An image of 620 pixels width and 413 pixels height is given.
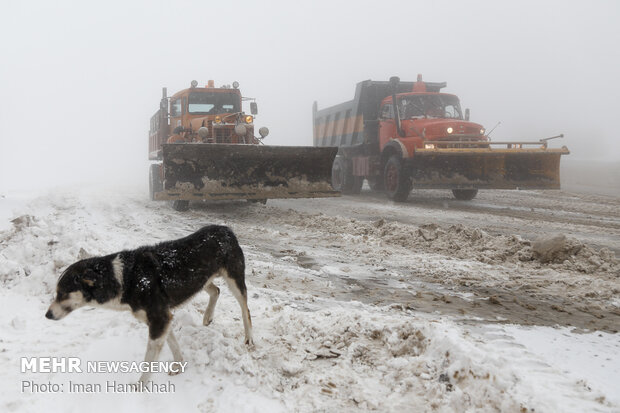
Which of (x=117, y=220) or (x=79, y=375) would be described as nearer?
(x=79, y=375)

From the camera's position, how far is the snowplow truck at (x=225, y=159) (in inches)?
356

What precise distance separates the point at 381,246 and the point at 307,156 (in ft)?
12.7

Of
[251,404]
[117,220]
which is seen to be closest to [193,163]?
[117,220]

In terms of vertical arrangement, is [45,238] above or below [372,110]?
below

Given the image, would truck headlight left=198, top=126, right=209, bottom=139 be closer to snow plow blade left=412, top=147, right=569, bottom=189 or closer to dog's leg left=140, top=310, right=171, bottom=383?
snow plow blade left=412, top=147, right=569, bottom=189

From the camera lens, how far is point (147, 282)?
108 inches

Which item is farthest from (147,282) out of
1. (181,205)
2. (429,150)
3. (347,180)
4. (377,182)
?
(347,180)

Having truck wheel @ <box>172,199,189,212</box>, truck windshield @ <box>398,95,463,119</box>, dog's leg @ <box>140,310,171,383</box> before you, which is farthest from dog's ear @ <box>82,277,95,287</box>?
truck windshield @ <box>398,95,463,119</box>

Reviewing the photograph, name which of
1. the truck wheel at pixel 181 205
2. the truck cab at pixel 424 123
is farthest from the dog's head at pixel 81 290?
the truck cab at pixel 424 123

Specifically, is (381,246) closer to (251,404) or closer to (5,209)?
(251,404)

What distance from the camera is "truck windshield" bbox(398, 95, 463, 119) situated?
11.9 m

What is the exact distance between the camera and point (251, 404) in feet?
8.64

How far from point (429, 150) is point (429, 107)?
84.9 inches

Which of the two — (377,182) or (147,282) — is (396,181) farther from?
(147,282)
